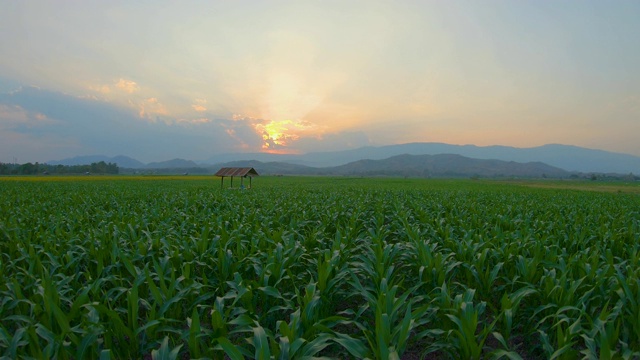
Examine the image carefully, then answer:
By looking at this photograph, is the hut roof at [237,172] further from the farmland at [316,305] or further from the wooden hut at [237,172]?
the farmland at [316,305]

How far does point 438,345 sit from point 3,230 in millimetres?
9371

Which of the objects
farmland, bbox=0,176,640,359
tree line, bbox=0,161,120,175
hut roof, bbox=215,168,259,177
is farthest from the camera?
tree line, bbox=0,161,120,175

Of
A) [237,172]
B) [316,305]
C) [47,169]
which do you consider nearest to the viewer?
[316,305]

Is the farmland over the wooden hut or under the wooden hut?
under

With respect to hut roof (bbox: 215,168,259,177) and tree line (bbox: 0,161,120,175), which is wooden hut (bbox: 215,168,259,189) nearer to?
hut roof (bbox: 215,168,259,177)

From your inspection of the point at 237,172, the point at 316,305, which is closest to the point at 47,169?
the point at 237,172

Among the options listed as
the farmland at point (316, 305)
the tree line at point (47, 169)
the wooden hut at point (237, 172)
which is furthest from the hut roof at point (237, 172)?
the tree line at point (47, 169)

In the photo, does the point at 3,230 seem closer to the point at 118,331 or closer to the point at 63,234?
the point at 63,234

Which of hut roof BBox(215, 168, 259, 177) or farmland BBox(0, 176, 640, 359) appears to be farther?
hut roof BBox(215, 168, 259, 177)

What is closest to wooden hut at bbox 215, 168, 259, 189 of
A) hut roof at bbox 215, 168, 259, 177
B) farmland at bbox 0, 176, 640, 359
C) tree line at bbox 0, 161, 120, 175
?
hut roof at bbox 215, 168, 259, 177

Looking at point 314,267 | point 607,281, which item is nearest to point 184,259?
point 314,267

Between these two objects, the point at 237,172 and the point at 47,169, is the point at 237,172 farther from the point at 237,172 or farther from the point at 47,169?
the point at 47,169

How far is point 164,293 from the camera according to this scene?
387 centimetres

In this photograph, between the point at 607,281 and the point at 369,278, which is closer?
the point at 607,281
